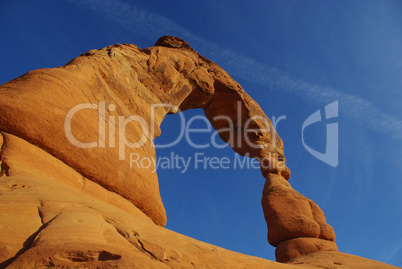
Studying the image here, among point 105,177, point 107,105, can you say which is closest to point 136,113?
point 107,105

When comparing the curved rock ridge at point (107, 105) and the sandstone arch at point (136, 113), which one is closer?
the curved rock ridge at point (107, 105)

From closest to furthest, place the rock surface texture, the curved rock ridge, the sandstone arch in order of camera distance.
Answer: the rock surface texture
the curved rock ridge
the sandstone arch

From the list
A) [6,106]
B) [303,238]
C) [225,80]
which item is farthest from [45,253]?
[225,80]

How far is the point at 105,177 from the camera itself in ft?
22.6

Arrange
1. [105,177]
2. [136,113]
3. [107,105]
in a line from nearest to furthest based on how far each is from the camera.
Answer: [105,177]
[107,105]
[136,113]

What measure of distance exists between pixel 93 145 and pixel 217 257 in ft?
12.5

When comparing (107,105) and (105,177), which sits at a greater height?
(107,105)

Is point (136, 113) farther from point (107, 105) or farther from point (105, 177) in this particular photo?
point (105, 177)

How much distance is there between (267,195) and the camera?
1491 centimetres

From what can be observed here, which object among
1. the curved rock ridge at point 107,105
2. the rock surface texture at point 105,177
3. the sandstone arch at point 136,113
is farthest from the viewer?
the sandstone arch at point 136,113

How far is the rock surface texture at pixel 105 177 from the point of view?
10.5ft

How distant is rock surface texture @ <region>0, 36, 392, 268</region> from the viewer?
3.21m

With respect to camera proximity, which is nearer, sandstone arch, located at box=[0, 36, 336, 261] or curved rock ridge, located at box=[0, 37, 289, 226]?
curved rock ridge, located at box=[0, 37, 289, 226]

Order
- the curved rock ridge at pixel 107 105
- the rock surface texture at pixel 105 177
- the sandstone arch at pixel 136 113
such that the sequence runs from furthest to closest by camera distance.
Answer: the sandstone arch at pixel 136 113, the curved rock ridge at pixel 107 105, the rock surface texture at pixel 105 177
